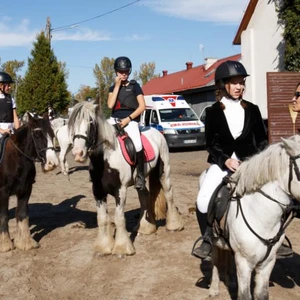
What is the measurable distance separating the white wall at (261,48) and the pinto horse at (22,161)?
14.3m

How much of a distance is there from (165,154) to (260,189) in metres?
4.07

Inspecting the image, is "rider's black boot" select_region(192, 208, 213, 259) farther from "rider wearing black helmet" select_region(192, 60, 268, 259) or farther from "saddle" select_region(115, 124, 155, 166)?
"saddle" select_region(115, 124, 155, 166)

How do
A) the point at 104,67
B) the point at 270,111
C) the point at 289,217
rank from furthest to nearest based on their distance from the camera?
1. the point at 104,67
2. the point at 270,111
3. the point at 289,217

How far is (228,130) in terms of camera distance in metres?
4.25

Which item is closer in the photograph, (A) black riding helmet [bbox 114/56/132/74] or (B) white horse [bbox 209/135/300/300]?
(B) white horse [bbox 209/135/300/300]

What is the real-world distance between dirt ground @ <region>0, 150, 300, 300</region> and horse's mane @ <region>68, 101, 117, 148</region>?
162 cm

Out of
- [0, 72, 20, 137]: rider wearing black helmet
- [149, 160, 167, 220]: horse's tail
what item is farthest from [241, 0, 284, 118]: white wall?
[0, 72, 20, 137]: rider wearing black helmet

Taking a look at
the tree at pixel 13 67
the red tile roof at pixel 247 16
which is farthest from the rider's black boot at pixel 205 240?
the tree at pixel 13 67

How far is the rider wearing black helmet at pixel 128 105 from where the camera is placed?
21.4 feet

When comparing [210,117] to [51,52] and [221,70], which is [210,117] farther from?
[51,52]

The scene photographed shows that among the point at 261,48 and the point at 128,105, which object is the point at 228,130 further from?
the point at 261,48

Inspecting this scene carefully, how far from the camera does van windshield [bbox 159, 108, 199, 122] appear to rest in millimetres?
21344

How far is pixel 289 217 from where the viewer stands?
13.0ft

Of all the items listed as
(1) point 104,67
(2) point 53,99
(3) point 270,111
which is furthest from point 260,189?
(1) point 104,67
